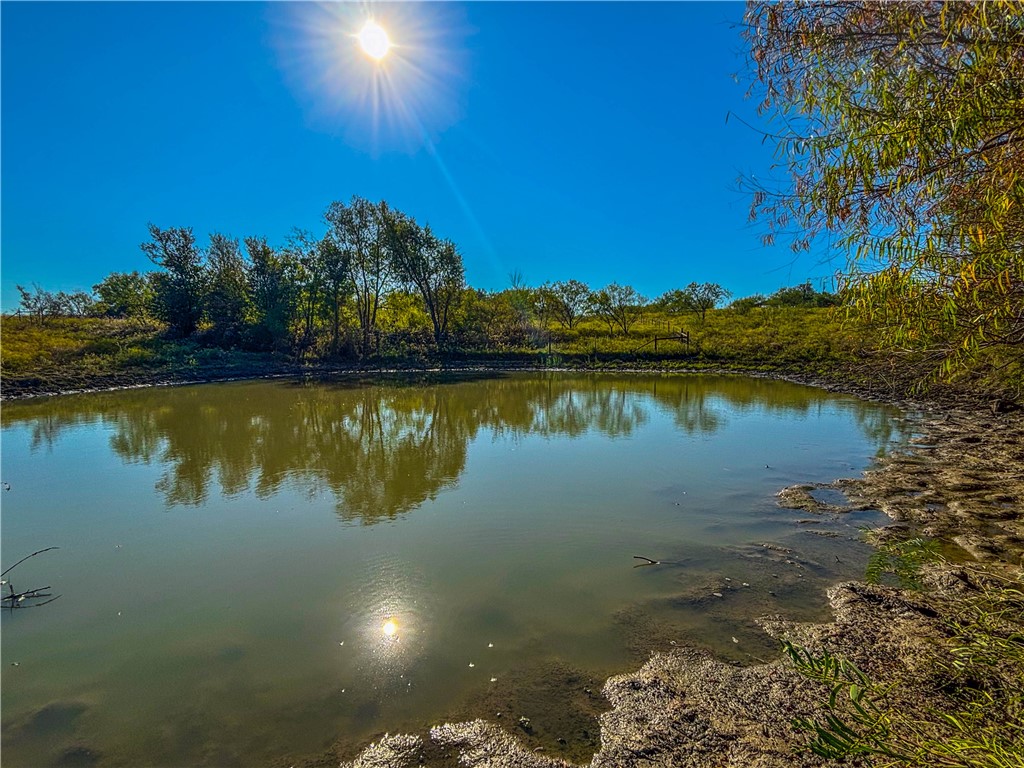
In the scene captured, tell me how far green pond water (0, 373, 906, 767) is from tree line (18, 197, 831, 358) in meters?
21.2

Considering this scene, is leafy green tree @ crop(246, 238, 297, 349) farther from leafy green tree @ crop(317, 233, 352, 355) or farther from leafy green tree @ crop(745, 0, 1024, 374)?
leafy green tree @ crop(745, 0, 1024, 374)

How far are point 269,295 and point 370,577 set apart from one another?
31100mm

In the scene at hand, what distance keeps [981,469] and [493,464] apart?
8.37 metres

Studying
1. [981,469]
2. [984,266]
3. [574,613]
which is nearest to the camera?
[984,266]

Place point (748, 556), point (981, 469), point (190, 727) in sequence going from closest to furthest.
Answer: point (190, 727)
point (748, 556)
point (981, 469)

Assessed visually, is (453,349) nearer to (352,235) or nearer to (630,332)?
(352,235)

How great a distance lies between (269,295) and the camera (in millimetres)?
32062

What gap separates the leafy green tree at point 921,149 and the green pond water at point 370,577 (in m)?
2.83

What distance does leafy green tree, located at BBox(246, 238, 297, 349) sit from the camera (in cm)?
3206

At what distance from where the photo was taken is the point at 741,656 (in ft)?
12.6

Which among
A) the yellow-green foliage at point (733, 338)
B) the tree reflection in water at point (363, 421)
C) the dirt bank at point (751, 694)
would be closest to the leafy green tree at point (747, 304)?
the yellow-green foliage at point (733, 338)

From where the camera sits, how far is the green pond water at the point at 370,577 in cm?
350

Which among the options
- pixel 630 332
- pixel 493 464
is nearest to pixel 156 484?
pixel 493 464

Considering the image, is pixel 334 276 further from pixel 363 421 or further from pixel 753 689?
pixel 753 689
